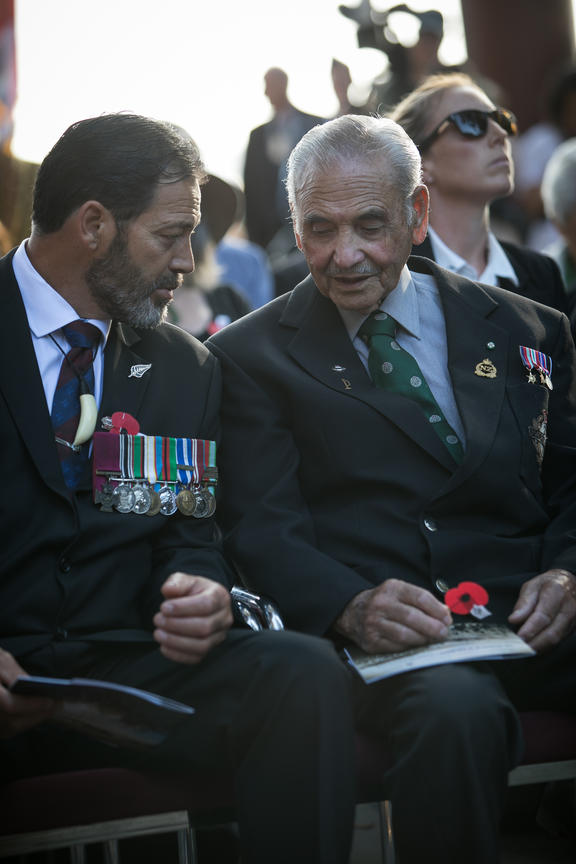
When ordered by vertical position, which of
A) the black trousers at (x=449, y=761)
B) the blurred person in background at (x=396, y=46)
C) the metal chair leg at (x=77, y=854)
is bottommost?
the metal chair leg at (x=77, y=854)

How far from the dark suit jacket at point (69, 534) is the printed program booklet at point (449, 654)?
471mm

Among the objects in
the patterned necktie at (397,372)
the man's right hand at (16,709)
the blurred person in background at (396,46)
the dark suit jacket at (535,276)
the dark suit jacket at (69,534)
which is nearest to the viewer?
the man's right hand at (16,709)

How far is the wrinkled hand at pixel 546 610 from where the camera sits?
3014 millimetres

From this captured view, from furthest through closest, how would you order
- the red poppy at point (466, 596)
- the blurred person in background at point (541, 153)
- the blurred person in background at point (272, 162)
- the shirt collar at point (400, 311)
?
the blurred person in background at point (541, 153) < the blurred person in background at point (272, 162) < the shirt collar at point (400, 311) < the red poppy at point (466, 596)

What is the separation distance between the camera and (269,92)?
283 inches

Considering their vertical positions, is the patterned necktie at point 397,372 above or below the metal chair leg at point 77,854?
above

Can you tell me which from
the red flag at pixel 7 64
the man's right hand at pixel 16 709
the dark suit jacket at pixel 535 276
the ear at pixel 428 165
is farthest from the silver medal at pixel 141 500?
the red flag at pixel 7 64

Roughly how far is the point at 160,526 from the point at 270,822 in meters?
0.85

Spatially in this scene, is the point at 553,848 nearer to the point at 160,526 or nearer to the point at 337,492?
the point at 337,492

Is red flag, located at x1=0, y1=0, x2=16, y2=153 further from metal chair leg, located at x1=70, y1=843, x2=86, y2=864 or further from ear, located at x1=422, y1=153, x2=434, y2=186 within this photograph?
metal chair leg, located at x1=70, y1=843, x2=86, y2=864

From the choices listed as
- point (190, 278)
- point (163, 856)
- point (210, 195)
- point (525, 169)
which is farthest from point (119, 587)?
point (525, 169)

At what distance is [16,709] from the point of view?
2613 mm

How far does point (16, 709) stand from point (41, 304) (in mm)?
1120

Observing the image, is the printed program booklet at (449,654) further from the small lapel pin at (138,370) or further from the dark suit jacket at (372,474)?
the small lapel pin at (138,370)
